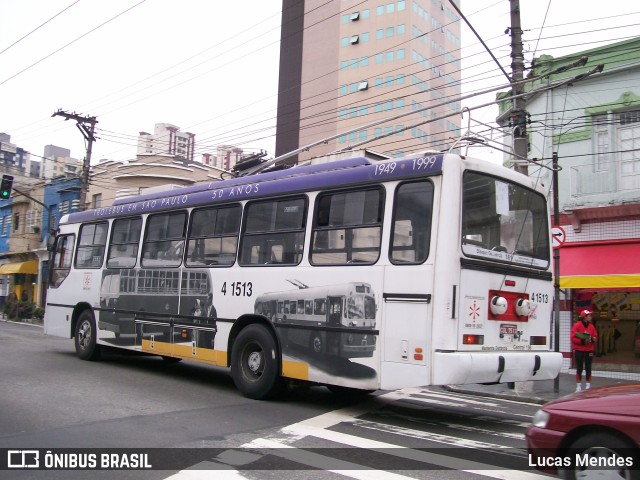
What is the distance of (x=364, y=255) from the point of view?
25.6ft

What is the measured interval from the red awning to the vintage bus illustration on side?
9.61 metres

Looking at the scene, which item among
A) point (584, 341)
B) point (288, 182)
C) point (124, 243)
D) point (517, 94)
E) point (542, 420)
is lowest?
point (542, 420)

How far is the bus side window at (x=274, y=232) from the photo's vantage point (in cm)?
878

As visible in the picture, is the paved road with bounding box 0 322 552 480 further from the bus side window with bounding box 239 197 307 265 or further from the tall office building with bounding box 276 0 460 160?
the tall office building with bounding box 276 0 460 160

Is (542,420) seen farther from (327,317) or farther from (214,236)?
(214,236)

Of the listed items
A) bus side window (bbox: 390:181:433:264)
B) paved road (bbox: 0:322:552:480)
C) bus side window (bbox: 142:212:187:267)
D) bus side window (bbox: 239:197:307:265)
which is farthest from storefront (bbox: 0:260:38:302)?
bus side window (bbox: 390:181:433:264)

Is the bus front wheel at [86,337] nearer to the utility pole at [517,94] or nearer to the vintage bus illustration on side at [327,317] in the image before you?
the vintage bus illustration on side at [327,317]

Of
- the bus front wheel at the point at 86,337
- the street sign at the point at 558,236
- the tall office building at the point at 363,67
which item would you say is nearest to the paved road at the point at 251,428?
the bus front wheel at the point at 86,337

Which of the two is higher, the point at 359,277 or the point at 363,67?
the point at 363,67

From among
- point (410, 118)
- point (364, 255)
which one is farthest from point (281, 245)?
point (410, 118)

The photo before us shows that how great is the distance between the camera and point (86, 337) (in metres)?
13.0

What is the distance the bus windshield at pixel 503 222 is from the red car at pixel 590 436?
2563 millimetres

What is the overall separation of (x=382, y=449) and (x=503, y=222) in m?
3.52

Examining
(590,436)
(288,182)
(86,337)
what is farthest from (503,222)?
(86,337)
